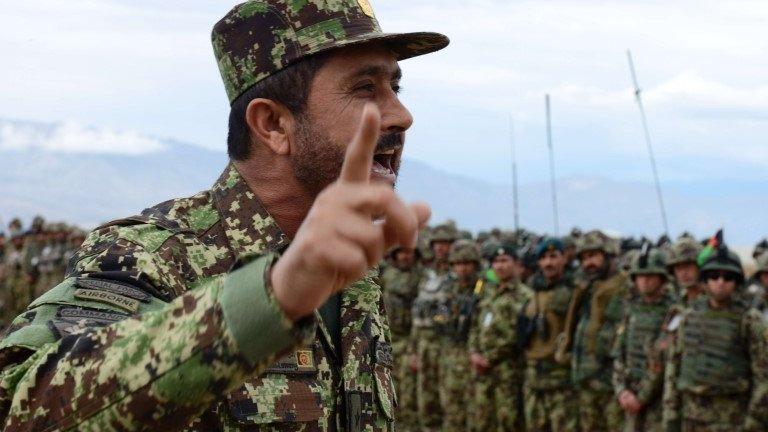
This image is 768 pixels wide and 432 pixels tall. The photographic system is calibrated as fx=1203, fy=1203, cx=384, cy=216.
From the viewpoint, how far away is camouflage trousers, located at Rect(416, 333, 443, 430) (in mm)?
15281

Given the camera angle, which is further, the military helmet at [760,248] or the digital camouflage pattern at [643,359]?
the military helmet at [760,248]

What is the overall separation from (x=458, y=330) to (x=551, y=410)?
7.34 ft

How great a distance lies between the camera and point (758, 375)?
9.44 meters

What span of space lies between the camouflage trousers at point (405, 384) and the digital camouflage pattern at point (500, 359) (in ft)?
8.25

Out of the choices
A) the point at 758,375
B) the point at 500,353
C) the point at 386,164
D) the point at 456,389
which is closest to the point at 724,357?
the point at 758,375

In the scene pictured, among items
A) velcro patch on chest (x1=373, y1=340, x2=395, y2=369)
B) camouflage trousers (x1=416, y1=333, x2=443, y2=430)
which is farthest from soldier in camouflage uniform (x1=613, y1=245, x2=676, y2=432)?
velcro patch on chest (x1=373, y1=340, x2=395, y2=369)

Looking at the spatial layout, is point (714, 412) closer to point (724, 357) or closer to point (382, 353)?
point (724, 357)

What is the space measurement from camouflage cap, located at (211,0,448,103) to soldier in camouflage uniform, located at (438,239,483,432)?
453 inches

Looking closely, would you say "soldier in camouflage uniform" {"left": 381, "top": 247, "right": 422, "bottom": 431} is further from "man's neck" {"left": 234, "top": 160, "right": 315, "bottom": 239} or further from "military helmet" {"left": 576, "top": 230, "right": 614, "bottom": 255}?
"man's neck" {"left": 234, "top": 160, "right": 315, "bottom": 239}

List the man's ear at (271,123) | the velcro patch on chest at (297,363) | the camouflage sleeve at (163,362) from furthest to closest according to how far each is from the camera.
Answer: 1. the man's ear at (271,123)
2. the velcro patch on chest at (297,363)
3. the camouflage sleeve at (163,362)

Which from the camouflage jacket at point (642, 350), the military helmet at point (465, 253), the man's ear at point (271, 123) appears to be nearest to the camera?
the man's ear at point (271, 123)

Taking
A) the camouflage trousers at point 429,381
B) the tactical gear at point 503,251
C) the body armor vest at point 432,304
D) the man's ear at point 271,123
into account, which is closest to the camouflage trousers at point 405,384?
the camouflage trousers at point 429,381

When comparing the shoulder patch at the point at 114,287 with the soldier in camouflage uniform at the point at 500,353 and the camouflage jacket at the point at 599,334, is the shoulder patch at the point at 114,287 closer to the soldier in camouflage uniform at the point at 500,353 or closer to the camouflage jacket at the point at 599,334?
the camouflage jacket at the point at 599,334

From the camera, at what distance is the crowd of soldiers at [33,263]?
77.6ft
